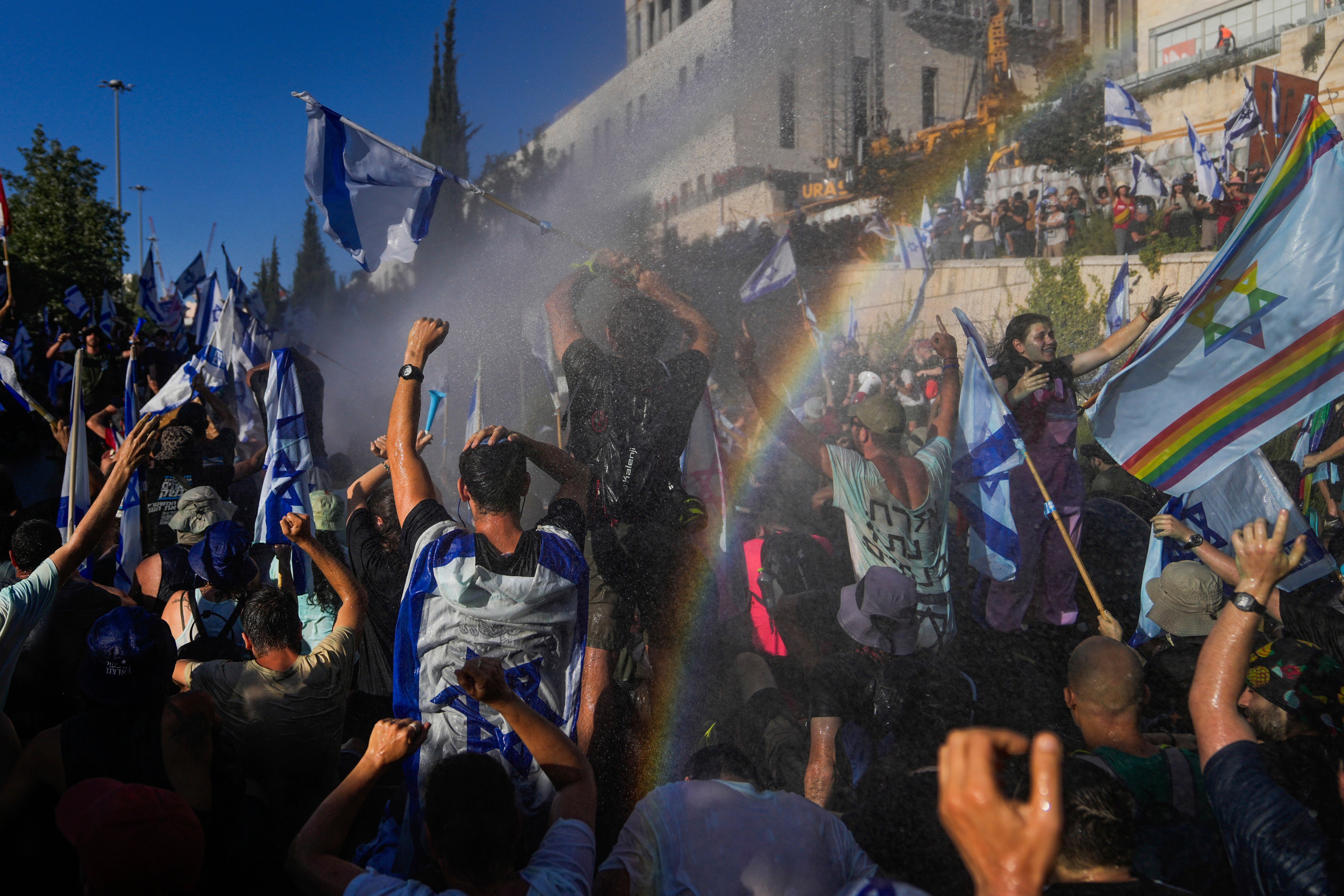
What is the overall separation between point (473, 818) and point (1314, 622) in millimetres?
2749

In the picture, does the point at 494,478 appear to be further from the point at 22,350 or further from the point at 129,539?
the point at 22,350

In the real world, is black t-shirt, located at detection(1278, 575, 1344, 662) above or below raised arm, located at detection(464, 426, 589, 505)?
below

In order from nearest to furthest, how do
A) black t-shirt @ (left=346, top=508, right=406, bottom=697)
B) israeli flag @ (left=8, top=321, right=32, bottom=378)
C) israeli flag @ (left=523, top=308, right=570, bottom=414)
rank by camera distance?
black t-shirt @ (left=346, top=508, right=406, bottom=697)
israeli flag @ (left=523, top=308, right=570, bottom=414)
israeli flag @ (left=8, top=321, right=32, bottom=378)

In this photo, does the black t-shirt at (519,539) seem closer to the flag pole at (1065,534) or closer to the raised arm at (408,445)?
the raised arm at (408,445)

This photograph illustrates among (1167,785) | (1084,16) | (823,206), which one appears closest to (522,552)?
(1167,785)

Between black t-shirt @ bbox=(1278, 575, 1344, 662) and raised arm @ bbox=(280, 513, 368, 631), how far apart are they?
10.2 ft

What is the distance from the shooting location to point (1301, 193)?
326cm

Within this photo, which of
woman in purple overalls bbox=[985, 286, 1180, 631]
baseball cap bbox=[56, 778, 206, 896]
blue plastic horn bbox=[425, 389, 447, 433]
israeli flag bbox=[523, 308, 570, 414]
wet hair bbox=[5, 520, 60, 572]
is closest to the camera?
baseball cap bbox=[56, 778, 206, 896]

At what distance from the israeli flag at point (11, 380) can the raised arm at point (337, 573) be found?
375 cm

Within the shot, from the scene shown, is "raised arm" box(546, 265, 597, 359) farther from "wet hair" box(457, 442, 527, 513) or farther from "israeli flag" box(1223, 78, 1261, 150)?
"israeli flag" box(1223, 78, 1261, 150)

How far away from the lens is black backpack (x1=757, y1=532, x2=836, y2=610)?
4160mm

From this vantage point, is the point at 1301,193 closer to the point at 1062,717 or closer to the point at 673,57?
the point at 1062,717

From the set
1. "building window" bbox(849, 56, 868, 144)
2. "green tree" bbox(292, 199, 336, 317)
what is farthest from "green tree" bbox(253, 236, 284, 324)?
"building window" bbox(849, 56, 868, 144)

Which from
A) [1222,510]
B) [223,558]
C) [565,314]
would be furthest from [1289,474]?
[223,558]
